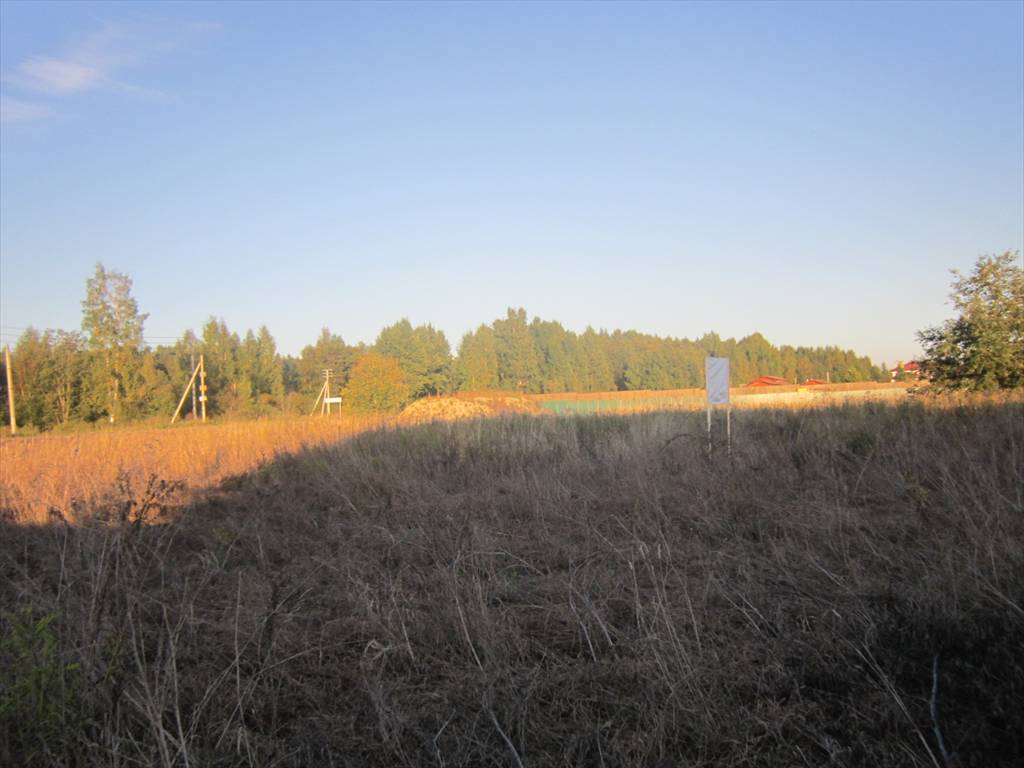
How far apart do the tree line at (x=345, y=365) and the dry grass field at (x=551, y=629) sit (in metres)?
20.8

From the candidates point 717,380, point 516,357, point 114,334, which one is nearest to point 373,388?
point 114,334

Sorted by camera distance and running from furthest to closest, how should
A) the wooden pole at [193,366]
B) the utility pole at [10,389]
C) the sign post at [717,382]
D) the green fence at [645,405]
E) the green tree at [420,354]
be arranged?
1. the green tree at [420,354]
2. the wooden pole at [193,366]
3. the utility pole at [10,389]
4. the green fence at [645,405]
5. the sign post at [717,382]

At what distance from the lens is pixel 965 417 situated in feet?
31.4

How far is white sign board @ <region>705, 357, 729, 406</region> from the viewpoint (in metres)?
9.78

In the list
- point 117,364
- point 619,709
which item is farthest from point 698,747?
point 117,364

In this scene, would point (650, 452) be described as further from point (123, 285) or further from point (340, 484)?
point (123, 285)

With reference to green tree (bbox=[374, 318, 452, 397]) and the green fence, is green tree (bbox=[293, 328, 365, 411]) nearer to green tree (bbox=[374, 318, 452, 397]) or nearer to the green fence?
green tree (bbox=[374, 318, 452, 397])

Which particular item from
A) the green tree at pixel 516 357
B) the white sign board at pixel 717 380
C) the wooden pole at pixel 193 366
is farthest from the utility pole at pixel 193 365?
the white sign board at pixel 717 380

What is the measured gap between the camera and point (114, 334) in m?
41.8

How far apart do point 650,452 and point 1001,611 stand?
6.26 metres

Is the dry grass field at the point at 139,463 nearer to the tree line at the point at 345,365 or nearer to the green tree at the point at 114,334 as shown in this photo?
the tree line at the point at 345,365

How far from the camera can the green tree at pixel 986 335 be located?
1109cm

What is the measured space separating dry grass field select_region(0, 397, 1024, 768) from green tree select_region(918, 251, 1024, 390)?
4.57m

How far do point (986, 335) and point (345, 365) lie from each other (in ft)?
224
